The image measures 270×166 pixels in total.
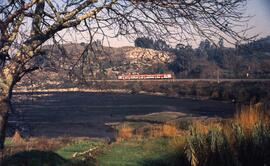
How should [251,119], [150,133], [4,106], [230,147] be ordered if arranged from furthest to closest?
[150,133] < [251,119] < [230,147] < [4,106]

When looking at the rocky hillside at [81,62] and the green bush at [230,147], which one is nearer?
the rocky hillside at [81,62]

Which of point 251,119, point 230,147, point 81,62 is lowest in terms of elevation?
point 230,147

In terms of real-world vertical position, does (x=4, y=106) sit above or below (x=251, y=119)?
above

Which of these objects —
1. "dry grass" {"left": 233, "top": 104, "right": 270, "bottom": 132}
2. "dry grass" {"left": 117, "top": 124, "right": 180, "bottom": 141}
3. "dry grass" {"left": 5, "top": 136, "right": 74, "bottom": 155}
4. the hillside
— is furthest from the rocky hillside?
"dry grass" {"left": 117, "top": 124, "right": 180, "bottom": 141}

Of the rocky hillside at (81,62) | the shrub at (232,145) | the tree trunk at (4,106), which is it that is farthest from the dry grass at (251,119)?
the tree trunk at (4,106)

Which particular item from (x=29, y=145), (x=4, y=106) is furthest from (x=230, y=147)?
(x=29, y=145)

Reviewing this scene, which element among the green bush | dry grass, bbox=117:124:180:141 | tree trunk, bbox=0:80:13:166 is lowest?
dry grass, bbox=117:124:180:141

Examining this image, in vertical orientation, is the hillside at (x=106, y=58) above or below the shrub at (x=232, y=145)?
above

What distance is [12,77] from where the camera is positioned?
5.08 m

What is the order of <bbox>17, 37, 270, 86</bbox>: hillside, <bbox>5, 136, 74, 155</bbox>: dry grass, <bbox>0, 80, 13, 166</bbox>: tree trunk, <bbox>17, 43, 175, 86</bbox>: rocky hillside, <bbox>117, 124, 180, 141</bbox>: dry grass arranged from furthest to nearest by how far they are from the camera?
<bbox>117, 124, 180, 141</bbox>: dry grass → <bbox>5, 136, 74, 155</bbox>: dry grass → <bbox>17, 43, 175, 86</bbox>: rocky hillside → <bbox>17, 37, 270, 86</bbox>: hillside → <bbox>0, 80, 13, 166</bbox>: tree trunk

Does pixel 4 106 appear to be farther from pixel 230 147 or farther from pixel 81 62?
pixel 230 147

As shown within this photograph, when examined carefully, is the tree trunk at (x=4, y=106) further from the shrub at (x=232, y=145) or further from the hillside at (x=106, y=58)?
the shrub at (x=232, y=145)

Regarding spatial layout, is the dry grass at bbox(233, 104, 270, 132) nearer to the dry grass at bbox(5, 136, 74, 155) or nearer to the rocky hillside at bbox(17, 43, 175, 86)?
the rocky hillside at bbox(17, 43, 175, 86)

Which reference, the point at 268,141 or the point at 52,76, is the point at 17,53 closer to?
the point at 52,76
